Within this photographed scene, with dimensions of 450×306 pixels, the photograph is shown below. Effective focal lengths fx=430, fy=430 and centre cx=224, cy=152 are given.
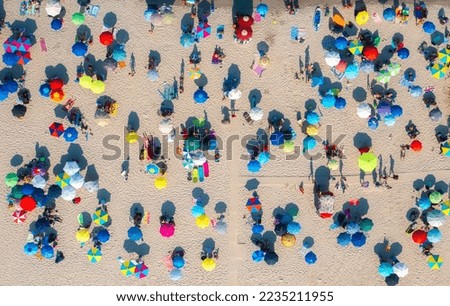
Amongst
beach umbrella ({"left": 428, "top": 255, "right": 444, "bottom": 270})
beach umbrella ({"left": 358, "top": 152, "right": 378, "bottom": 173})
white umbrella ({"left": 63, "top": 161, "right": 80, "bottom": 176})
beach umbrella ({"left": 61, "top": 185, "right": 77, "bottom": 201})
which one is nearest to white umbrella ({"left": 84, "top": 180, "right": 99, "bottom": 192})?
beach umbrella ({"left": 61, "top": 185, "right": 77, "bottom": 201})

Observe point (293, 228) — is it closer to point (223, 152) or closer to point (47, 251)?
point (223, 152)

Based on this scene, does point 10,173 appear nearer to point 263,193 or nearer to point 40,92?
point 40,92

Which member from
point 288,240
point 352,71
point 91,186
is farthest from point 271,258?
point 352,71

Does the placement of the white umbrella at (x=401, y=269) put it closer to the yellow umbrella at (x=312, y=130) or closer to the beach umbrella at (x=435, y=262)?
the beach umbrella at (x=435, y=262)

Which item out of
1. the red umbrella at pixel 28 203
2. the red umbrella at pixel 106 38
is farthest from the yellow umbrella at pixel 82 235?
the red umbrella at pixel 106 38

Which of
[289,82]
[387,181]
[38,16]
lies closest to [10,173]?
[38,16]
